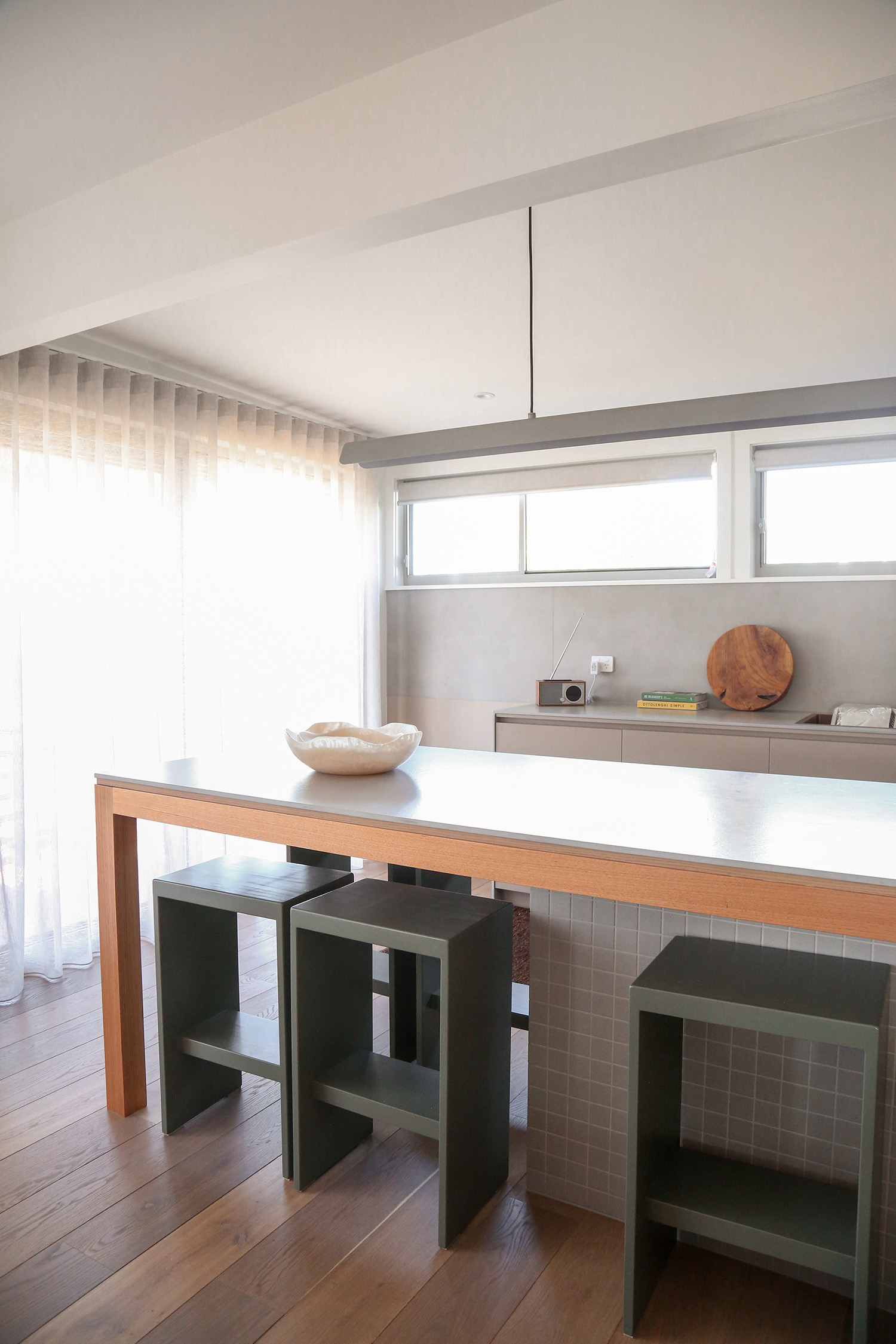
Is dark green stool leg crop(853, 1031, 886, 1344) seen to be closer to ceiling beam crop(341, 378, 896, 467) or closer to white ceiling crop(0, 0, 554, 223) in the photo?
ceiling beam crop(341, 378, 896, 467)

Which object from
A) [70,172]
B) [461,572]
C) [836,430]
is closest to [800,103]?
[70,172]

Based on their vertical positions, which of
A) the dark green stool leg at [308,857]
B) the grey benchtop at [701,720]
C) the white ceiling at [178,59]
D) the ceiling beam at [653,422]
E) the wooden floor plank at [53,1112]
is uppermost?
the white ceiling at [178,59]

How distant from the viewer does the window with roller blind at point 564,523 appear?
467 centimetres

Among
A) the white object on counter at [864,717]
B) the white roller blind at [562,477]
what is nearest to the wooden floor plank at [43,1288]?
the white object on counter at [864,717]

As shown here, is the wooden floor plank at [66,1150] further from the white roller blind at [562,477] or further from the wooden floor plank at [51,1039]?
the white roller blind at [562,477]

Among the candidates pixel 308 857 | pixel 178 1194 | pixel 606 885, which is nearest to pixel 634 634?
pixel 308 857

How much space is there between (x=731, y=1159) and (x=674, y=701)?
2.78 metres

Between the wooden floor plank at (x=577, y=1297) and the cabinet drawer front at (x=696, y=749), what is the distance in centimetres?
220

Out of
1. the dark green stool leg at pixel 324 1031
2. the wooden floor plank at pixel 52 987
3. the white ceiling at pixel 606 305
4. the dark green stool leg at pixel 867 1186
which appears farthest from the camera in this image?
the wooden floor plank at pixel 52 987

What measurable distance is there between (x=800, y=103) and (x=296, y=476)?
11.1 ft

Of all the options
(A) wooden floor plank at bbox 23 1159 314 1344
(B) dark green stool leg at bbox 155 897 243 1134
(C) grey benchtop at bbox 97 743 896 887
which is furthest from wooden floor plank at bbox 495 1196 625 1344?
(B) dark green stool leg at bbox 155 897 243 1134

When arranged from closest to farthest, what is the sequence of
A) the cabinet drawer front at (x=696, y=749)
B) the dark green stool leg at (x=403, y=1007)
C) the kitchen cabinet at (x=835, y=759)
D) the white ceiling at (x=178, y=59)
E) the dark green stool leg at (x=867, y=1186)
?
the dark green stool leg at (x=867, y=1186) → the white ceiling at (x=178, y=59) → the dark green stool leg at (x=403, y=1007) → the kitchen cabinet at (x=835, y=759) → the cabinet drawer front at (x=696, y=749)

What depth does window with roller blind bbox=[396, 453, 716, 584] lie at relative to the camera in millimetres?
4668

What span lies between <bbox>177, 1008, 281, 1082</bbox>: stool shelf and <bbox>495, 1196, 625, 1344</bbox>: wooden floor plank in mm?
746
